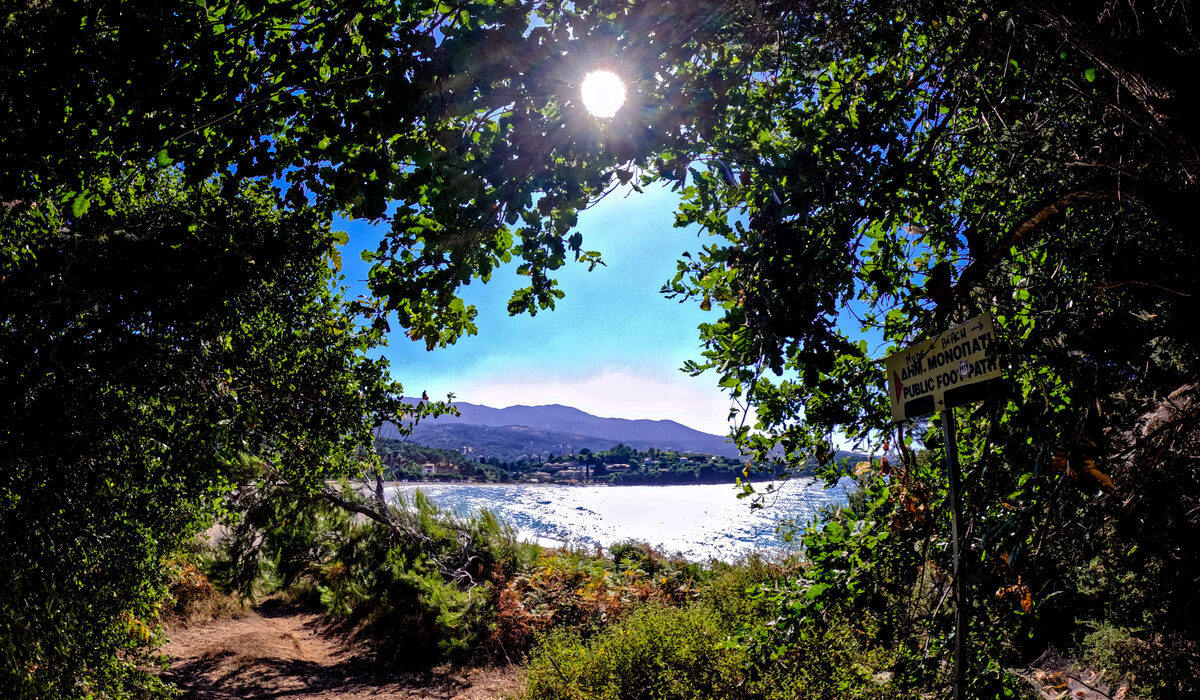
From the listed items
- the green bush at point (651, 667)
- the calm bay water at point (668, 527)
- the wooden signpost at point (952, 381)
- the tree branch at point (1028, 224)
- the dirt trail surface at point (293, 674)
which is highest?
the tree branch at point (1028, 224)

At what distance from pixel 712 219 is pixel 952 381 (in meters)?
1.35

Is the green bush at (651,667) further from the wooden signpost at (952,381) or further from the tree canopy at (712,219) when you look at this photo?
the wooden signpost at (952,381)

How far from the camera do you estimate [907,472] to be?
106 inches

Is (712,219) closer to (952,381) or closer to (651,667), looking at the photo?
(952,381)

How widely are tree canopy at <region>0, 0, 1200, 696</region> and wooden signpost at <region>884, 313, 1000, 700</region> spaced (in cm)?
21

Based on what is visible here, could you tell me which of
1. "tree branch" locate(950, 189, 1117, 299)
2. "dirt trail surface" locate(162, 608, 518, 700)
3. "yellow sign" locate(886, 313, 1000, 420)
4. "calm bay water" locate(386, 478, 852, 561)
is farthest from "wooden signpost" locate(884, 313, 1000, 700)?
"calm bay water" locate(386, 478, 852, 561)

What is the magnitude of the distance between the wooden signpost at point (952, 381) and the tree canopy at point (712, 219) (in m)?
0.21

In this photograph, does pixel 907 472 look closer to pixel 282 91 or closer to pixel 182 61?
pixel 282 91

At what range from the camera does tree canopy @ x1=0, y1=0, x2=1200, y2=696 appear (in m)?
1.77

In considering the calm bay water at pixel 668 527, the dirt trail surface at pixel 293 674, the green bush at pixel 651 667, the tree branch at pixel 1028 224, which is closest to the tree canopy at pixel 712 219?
the tree branch at pixel 1028 224

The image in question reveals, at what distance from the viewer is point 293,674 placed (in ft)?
25.9

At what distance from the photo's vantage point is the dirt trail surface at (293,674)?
7125 millimetres

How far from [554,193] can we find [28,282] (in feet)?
12.2

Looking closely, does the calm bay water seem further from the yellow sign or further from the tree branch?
the tree branch
